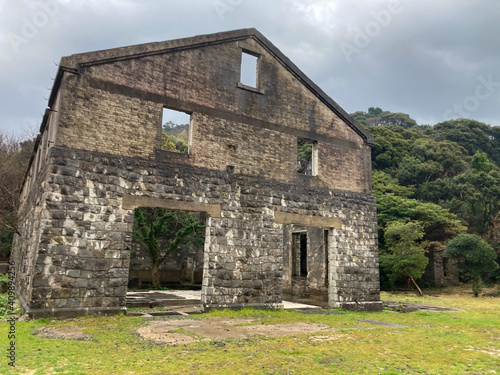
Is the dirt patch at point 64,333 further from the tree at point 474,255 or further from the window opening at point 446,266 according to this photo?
the window opening at point 446,266

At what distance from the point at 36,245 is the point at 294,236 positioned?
1227cm

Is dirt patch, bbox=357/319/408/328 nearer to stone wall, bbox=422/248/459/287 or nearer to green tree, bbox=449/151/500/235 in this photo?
stone wall, bbox=422/248/459/287

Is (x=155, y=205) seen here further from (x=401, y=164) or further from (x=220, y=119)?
(x=401, y=164)

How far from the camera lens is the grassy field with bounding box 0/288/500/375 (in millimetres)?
5090

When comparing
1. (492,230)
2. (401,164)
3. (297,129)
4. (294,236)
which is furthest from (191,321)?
(401,164)

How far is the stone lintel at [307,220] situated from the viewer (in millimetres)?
11719

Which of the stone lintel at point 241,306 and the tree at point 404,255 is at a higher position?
the tree at point 404,255

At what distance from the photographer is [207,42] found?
11.4 metres

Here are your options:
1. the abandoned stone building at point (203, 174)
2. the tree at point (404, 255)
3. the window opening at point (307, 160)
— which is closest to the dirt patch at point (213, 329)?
the abandoned stone building at point (203, 174)

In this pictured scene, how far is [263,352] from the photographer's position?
6078mm

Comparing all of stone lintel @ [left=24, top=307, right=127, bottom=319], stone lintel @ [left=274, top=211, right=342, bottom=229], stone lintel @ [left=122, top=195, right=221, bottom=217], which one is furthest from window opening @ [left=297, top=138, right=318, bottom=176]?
stone lintel @ [left=24, top=307, right=127, bottom=319]

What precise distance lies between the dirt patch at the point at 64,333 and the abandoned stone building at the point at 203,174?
104 centimetres

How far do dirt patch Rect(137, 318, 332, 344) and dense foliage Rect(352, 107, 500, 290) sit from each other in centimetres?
1445

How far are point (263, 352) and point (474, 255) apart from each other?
1830 cm
